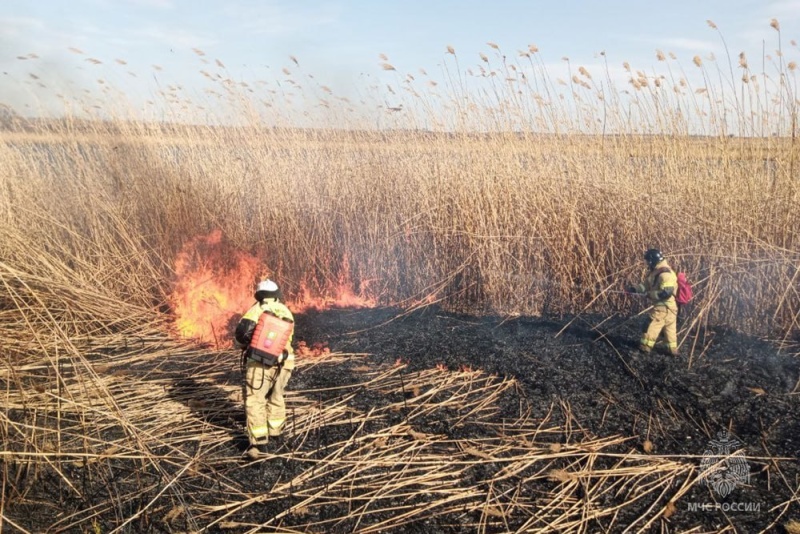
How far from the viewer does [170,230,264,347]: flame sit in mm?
5191

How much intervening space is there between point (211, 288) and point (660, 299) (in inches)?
156

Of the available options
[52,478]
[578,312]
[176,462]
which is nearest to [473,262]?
[578,312]

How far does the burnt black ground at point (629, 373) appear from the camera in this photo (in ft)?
9.99

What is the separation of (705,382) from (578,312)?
1.67 meters

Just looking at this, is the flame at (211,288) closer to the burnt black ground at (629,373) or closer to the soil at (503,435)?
the burnt black ground at (629,373)

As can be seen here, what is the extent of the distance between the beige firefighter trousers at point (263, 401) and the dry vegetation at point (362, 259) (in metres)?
0.22

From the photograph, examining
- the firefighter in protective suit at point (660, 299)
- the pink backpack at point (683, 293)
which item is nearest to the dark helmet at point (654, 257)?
the firefighter in protective suit at point (660, 299)

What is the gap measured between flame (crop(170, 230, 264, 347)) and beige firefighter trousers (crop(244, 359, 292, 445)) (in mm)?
1724

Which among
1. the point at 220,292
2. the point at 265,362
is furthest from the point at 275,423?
the point at 220,292

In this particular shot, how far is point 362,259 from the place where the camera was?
6305 millimetres

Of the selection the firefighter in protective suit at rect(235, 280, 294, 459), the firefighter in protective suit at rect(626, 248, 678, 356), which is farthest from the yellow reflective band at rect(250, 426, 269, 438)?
the firefighter in protective suit at rect(626, 248, 678, 356)

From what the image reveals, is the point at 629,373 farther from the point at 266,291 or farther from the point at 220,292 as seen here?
the point at 220,292

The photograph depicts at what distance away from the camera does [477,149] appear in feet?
19.9

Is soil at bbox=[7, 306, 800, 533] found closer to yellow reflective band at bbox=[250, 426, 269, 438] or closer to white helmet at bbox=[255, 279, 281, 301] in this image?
yellow reflective band at bbox=[250, 426, 269, 438]
